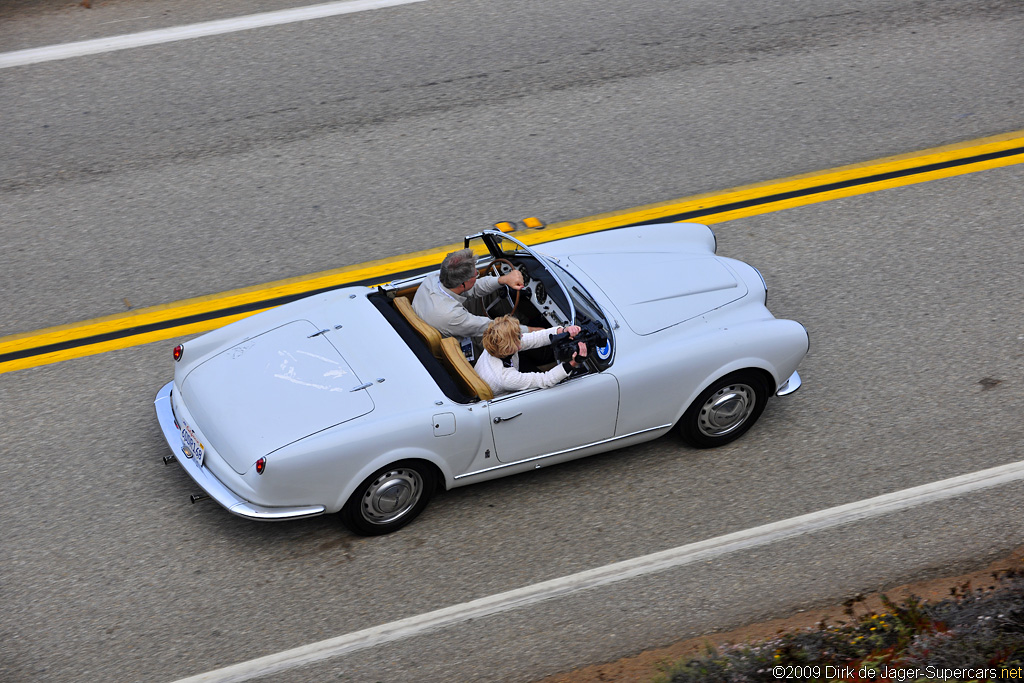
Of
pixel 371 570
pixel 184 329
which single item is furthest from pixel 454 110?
pixel 371 570

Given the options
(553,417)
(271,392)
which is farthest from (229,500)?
(553,417)

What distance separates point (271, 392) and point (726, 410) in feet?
9.31

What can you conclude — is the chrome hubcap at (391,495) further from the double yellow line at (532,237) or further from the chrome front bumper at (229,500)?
the double yellow line at (532,237)

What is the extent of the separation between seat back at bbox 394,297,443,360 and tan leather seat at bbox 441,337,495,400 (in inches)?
2.1

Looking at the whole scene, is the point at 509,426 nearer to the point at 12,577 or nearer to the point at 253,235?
the point at 12,577

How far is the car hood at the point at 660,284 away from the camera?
634 centimetres

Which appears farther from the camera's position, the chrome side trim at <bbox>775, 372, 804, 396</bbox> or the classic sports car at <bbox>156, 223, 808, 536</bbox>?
the chrome side trim at <bbox>775, 372, 804, 396</bbox>

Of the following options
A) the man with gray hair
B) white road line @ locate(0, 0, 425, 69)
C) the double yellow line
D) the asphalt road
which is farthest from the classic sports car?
white road line @ locate(0, 0, 425, 69)

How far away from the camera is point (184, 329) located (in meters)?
7.51

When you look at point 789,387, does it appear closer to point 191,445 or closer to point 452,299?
point 452,299

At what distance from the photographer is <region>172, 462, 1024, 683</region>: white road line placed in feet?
17.5

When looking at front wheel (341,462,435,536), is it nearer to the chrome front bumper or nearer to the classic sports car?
the classic sports car

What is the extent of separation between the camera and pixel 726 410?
254 inches

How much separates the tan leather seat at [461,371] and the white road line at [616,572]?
1145mm
